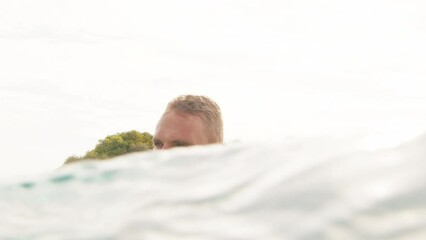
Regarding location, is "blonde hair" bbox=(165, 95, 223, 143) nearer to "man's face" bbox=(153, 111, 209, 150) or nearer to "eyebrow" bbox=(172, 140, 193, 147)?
"man's face" bbox=(153, 111, 209, 150)

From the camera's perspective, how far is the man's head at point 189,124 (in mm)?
6863

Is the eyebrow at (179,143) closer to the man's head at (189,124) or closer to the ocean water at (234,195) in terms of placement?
the man's head at (189,124)

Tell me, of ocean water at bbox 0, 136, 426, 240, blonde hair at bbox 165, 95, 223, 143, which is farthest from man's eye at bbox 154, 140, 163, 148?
ocean water at bbox 0, 136, 426, 240

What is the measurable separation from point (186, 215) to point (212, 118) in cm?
389

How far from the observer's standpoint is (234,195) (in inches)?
130

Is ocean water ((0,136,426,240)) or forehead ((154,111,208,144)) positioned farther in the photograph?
forehead ((154,111,208,144))

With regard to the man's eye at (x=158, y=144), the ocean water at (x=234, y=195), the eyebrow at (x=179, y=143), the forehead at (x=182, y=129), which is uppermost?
the forehead at (x=182, y=129)

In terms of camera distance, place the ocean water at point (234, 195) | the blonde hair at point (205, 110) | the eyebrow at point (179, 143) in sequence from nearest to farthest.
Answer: the ocean water at point (234, 195) < the eyebrow at point (179, 143) < the blonde hair at point (205, 110)

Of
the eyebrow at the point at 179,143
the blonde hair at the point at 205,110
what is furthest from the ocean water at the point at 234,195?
the blonde hair at the point at 205,110

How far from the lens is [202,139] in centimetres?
695

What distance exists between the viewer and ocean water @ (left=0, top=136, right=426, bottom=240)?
286cm

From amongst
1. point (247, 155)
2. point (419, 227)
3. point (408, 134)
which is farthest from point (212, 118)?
point (419, 227)

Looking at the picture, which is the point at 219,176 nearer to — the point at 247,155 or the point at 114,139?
the point at 247,155

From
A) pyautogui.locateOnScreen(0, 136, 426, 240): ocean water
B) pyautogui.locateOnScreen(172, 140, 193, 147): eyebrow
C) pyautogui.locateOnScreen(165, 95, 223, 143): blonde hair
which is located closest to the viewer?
pyautogui.locateOnScreen(0, 136, 426, 240): ocean water
